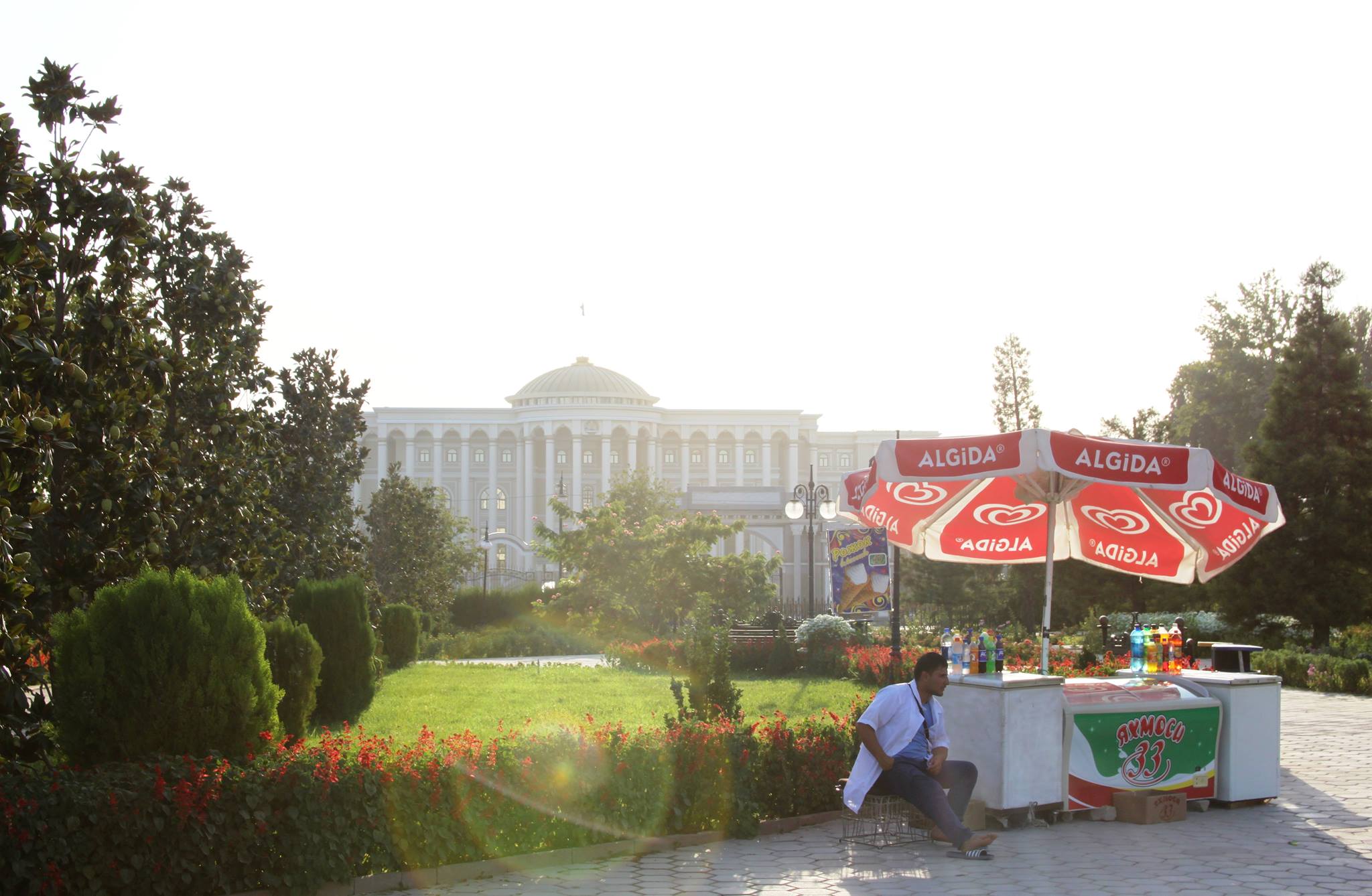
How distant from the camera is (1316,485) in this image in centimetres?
2358

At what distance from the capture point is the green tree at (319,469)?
17.5 metres

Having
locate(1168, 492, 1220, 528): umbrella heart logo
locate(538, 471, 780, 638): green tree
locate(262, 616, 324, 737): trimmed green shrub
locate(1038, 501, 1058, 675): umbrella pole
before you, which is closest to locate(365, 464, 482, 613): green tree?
locate(538, 471, 780, 638): green tree

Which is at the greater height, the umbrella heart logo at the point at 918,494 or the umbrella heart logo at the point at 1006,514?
the umbrella heart logo at the point at 918,494

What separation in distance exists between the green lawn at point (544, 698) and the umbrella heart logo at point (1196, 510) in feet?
15.8

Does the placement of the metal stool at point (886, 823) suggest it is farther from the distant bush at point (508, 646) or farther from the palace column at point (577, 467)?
the palace column at point (577, 467)

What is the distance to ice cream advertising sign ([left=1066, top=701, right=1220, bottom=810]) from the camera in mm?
9156

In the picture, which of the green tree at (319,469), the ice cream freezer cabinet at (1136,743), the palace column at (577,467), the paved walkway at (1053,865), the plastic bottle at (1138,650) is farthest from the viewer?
the palace column at (577,467)

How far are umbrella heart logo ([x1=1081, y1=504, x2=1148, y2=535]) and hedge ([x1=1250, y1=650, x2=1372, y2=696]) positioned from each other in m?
8.53

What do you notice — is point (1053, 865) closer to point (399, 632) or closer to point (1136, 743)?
point (1136, 743)

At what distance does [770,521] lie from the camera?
6931 centimetres

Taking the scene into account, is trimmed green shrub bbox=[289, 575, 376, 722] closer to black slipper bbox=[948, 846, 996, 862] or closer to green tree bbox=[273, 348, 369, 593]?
green tree bbox=[273, 348, 369, 593]

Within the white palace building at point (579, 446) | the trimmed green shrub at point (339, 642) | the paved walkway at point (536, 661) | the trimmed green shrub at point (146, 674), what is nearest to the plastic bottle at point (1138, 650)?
the trimmed green shrub at point (146, 674)

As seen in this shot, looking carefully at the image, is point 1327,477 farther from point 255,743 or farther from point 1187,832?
point 255,743

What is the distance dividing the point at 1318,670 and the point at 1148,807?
13018 mm
